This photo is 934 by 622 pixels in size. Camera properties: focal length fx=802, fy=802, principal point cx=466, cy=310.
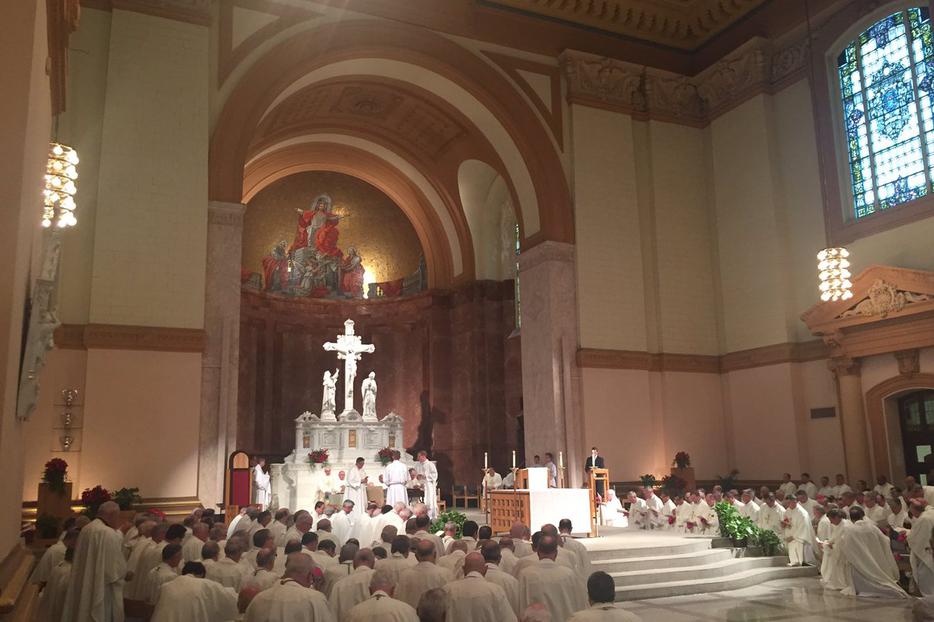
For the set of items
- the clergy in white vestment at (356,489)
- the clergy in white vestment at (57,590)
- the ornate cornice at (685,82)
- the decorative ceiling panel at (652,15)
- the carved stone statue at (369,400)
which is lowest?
the clergy in white vestment at (57,590)

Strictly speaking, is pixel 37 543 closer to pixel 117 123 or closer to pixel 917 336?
pixel 117 123

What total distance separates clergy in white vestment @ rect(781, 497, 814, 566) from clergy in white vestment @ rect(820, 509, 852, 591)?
81 centimetres

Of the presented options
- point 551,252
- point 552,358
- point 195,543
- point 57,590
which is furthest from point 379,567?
point 551,252

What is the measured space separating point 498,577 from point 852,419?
467 inches

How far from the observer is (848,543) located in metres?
10.2

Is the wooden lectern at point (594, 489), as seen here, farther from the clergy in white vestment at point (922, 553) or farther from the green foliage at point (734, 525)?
the clergy in white vestment at point (922, 553)

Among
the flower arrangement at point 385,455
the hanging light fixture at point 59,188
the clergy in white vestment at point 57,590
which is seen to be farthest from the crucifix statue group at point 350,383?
the hanging light fixture at point 59,188

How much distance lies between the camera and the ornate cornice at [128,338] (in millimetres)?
13250

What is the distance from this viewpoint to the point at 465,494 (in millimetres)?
21297

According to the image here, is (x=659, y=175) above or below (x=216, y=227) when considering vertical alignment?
above

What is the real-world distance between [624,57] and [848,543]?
13.0m

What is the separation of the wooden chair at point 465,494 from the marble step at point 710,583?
1000 cm

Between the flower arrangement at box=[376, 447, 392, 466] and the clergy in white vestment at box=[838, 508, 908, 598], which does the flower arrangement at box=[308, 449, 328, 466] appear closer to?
the flower arrangement at box=[376, 447, 392, 466]

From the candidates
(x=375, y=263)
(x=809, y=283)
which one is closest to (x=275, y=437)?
(x=375, y=263)
